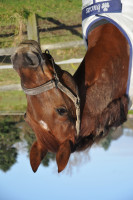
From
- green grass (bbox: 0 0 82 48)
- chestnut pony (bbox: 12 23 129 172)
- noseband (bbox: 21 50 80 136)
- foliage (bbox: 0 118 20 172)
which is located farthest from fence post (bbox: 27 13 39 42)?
foliage (bbox: 0 118 20 172)

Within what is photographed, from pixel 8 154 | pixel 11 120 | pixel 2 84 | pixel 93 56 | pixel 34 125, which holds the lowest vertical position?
pixel 8 154

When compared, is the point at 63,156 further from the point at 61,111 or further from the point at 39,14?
the point at 39,14

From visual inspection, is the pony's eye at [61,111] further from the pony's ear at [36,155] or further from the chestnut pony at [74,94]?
the pony's ear at [36,155]

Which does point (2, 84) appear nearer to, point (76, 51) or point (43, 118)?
point (76, 51)

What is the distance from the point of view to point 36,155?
4.26ft

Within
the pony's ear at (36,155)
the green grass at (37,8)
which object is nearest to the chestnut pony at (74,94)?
the pony's ear at (36,155)

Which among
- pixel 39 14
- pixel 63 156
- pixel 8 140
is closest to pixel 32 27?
pixel 39 14

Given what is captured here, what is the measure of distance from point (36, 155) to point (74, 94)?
13.4 inches

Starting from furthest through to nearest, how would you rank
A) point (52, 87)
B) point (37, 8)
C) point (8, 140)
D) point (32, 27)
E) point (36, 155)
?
point (8, 140), point (32, 27), point (37, 8), point (36, 155), point (52, 87)

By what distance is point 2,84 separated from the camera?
194 inches

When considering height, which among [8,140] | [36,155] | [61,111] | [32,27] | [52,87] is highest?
[52,87]

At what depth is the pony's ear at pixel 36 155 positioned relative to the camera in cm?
129

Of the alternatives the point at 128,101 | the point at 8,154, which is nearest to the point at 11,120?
the point at 8,154

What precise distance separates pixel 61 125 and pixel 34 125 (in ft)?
0.41
